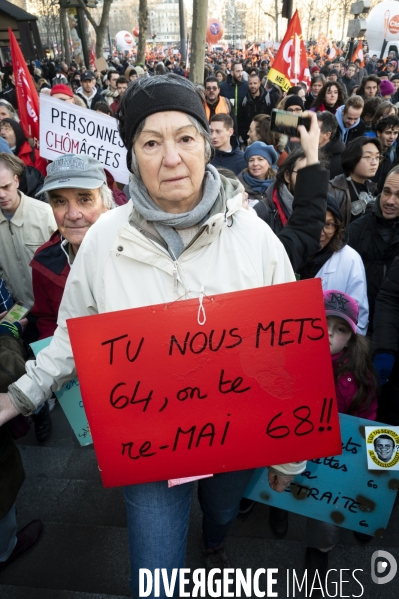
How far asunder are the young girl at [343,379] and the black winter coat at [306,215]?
363 mm

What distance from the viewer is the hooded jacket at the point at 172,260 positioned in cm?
131

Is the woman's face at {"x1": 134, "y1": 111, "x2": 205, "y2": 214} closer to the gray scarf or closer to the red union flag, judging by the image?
the gray scarf

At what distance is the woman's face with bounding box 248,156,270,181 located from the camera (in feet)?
12.4

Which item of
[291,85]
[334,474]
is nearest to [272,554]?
[334,474]

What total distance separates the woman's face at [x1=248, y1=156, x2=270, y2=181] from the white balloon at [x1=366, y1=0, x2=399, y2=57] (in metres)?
26.8

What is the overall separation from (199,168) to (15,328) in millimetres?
1316

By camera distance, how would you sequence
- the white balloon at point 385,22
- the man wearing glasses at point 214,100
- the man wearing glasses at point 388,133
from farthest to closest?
Result: 1. the white balloon at point 385,22
2. the man wearing glasses at point 214,100
3. the man wearing glasses at point 388,133

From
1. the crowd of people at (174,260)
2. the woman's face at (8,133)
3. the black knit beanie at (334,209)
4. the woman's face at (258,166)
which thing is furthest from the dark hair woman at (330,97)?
the black knit beanie at (334,209)

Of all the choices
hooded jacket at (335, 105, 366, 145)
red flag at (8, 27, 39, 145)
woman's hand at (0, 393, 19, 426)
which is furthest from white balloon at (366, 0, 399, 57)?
woman's hand at (0, 393, 19, 426)

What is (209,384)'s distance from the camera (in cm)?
126

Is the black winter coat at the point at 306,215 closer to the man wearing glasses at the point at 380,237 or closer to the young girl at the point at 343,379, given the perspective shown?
the young girl at the point at 343,379

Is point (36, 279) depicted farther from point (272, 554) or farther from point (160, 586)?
point (272, 554)

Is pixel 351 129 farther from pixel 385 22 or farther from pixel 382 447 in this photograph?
pixel 385 22

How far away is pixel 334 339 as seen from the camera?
2.01m
